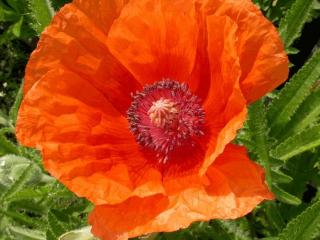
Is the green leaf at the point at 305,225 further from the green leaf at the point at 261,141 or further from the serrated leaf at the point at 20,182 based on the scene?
the serrated leaf at the point at 20,182

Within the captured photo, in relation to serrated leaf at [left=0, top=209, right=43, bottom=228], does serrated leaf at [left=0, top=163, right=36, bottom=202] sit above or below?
above

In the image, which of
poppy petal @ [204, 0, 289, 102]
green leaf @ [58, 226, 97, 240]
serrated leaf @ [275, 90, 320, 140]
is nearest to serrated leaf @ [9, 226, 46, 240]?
green leaf @ [58, 226, 97, 240]

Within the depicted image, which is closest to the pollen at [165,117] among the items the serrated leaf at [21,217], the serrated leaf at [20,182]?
the serrated leaf at [20,182]

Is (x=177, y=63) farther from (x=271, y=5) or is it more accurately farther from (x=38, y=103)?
(x=271, y=5)

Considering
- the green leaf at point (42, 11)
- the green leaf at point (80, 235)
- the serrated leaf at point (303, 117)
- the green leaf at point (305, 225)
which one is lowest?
the green leaf at point (80, 235)

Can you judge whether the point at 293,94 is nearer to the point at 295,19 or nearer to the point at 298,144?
the point at 298,144

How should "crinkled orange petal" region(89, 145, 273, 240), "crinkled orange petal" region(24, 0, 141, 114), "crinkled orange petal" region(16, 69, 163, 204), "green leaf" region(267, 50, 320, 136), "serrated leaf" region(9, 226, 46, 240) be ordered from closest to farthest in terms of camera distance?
"crinkled orange petal" region(89, 145, 273, 240) → "crinkled orange petal" region(16, 69, 163, 204) → "crinkled orange petal" region(24, 0, 141, 114) → "green leaf" region(267, 50, 320, 136) → "serrated leaf" region(9, 226, 46, 240)

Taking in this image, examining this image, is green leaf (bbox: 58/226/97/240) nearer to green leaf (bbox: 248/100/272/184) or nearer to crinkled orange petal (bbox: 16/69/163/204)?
crinkled orange petal (bbox: 16/69/163/204)
